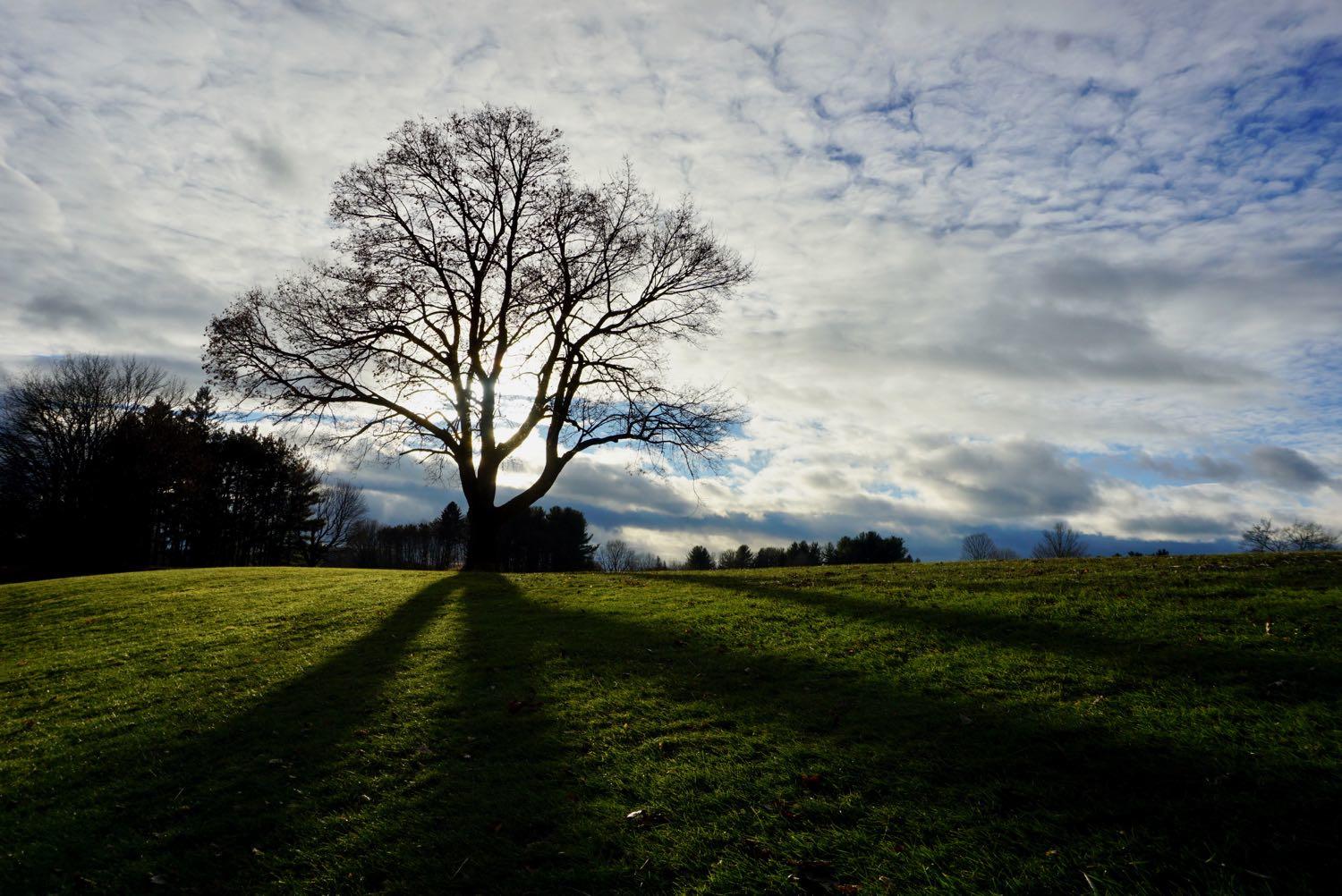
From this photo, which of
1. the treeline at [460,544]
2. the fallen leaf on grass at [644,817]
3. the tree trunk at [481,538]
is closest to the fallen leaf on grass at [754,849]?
the fallen leaf on grass at [644,817]

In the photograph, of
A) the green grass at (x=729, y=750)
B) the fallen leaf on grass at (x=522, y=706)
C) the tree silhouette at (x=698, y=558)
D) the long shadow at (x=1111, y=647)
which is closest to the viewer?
the green grass at (x=729, y=750)

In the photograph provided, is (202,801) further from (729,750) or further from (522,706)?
(729,750)

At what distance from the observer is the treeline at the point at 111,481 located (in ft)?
157

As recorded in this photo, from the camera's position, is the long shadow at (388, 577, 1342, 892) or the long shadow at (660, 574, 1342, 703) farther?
the long shadow at (660, 574, 1342, 703)

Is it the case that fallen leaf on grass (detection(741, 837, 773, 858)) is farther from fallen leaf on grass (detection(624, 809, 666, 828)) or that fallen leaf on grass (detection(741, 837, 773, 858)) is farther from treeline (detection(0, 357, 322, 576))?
treeline (detection(0, 357, 322, 576))

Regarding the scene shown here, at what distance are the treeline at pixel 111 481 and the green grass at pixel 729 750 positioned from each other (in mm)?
47476

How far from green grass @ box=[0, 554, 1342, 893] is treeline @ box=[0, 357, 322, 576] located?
47.5m

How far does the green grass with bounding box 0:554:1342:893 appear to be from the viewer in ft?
15.8

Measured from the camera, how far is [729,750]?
263 inches

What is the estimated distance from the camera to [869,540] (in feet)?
169

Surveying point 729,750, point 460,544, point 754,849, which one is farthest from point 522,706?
A: point 460,544

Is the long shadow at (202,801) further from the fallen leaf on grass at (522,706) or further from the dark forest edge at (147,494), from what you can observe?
the dark forest edge at (147,494)

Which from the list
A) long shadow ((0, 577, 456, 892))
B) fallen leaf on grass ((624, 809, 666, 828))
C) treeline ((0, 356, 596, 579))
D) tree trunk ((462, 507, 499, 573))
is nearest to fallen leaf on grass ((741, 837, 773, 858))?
fallen leaf on grass ((624, 809, 666, 828))

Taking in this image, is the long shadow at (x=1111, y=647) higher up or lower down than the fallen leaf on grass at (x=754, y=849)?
higher up
